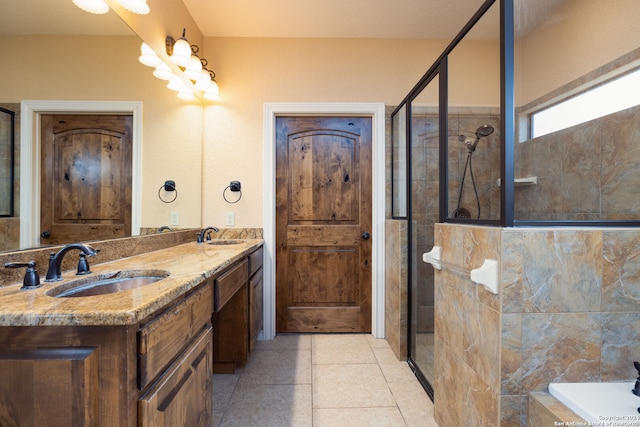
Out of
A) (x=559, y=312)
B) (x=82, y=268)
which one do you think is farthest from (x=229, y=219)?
(x=559, y=312)

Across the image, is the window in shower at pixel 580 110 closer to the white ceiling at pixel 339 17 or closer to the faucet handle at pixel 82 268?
the white ceiling at pixel 339 17

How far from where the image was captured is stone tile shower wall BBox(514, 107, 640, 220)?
157 centimetres

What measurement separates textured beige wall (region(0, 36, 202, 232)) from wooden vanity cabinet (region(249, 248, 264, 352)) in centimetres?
Answer: 65

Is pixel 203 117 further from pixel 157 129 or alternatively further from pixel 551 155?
pixel 551 155

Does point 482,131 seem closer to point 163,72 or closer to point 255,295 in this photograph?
point 255,295

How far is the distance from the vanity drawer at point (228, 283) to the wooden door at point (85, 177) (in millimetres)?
649

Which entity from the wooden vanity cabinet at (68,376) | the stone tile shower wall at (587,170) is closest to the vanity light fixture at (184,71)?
the wooden vanity cabinet at (68,376)

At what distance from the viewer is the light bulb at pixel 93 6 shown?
126 cm

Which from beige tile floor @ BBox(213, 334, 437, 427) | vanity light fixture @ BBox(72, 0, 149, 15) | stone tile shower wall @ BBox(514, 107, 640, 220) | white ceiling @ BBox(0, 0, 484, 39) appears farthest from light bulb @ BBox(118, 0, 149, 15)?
→ beige tile floor @ BBox(213, 334, 437, 427)

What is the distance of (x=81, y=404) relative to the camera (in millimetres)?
663

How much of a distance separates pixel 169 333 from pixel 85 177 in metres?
0.99

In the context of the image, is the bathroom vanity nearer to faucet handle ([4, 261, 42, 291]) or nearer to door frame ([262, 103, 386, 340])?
faucet handle ([4, 261, 42, 291])

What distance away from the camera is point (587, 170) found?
1.82 metres

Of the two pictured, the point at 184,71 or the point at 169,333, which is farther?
the point at 184,71
